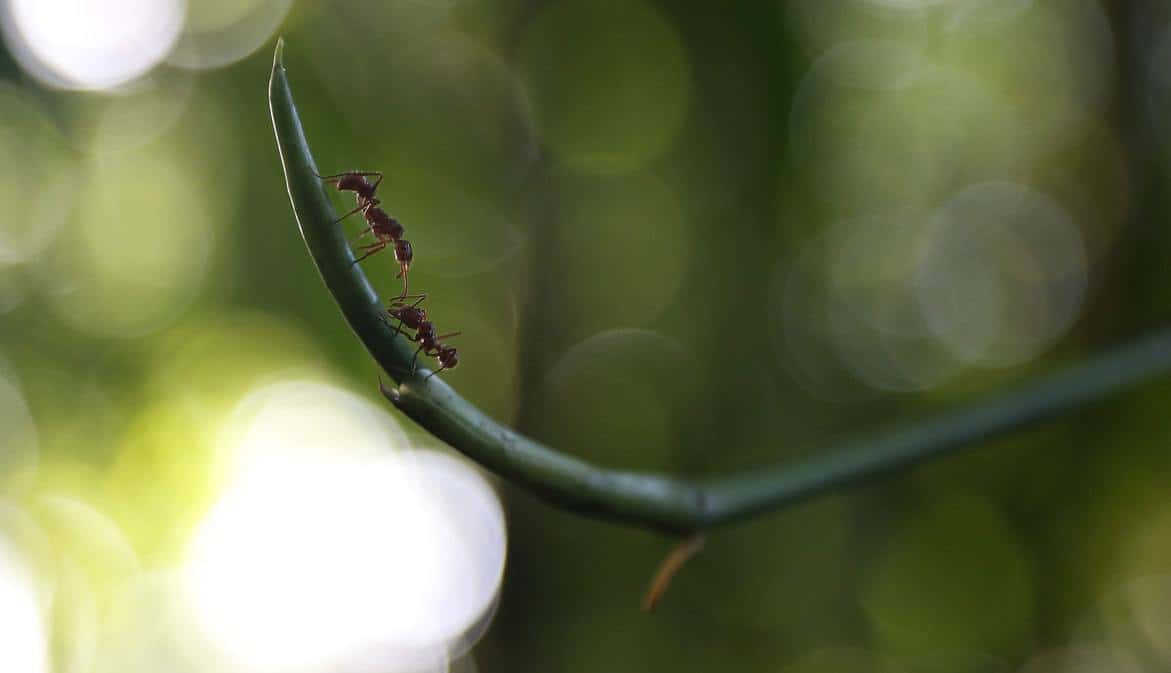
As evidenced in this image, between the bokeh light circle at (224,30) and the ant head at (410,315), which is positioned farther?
the bokeh light circle at (224,30)

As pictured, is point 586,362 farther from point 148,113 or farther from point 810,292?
point 148,113

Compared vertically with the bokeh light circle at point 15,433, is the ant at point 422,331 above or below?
above

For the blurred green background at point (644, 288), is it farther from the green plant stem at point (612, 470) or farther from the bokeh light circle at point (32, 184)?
the green plant stem at point (612, 470)

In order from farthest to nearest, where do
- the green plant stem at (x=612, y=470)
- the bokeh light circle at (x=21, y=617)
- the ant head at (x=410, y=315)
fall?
the bokeh light circle at (x=21, y=617), the ant head at (x=410, y=315), the green plant stem at (x=612, y=470)

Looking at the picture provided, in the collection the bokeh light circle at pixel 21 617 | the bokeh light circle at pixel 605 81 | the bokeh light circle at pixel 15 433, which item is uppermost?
the bokeh light circle at pixel 605 81

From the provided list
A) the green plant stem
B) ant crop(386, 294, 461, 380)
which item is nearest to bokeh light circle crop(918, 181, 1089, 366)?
the green plant stem

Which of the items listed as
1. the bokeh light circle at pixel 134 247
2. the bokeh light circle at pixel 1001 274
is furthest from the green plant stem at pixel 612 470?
the bokeh light circle at pixel 134 247

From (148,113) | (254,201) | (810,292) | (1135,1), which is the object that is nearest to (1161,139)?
(1135,1)
